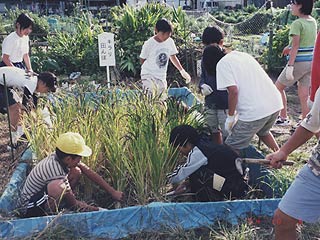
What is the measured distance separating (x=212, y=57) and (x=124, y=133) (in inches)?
39.4

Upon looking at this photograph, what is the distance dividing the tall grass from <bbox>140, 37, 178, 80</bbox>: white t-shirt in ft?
Result: 4.19

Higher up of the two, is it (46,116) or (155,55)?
(155,55)

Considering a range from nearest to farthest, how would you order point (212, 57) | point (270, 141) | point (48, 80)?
point (212, 57), point (270, 141), point (48, 80)

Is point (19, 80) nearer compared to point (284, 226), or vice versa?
point (284, 226)

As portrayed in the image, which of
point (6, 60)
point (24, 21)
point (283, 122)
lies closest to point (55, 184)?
point (6, 60)

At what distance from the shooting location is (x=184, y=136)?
333 centimetres

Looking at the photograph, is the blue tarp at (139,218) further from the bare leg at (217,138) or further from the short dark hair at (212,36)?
the short dark hair at (212,36)

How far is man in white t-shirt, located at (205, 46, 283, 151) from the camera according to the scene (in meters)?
3.47

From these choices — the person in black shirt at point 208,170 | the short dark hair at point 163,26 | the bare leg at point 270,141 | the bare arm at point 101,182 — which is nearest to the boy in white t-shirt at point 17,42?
the short dark hair at point 163,26

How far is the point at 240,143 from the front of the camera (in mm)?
3729

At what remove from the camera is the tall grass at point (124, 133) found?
10.7ft

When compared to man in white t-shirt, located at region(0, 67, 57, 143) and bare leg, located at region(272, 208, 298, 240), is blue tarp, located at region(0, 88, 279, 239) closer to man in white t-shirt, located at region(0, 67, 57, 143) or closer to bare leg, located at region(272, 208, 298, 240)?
bare leg, located at region(272, 208, 298, 240)

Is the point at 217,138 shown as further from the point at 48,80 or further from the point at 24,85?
the point at 24,85

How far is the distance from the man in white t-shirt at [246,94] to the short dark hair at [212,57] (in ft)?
0.77
